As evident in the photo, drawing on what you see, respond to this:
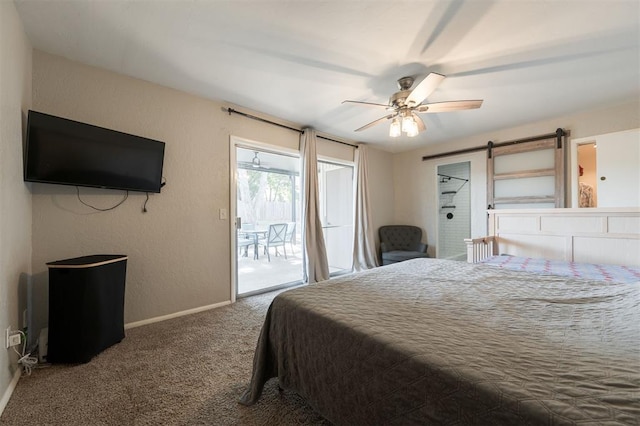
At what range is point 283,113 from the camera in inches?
131

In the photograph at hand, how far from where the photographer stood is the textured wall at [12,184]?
146 centimetres

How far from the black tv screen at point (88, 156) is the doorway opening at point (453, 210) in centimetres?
458

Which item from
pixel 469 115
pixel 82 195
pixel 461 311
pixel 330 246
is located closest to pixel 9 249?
pixel 82 195

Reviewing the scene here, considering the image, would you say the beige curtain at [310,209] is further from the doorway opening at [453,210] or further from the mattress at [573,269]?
the doorway opening at [453,210]

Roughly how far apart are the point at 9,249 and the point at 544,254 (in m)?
5.15

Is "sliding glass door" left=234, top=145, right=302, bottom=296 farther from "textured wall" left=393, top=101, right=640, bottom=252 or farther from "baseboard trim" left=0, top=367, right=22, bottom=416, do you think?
"baseboard trim" left=0, top=367, right=22, bottom=416

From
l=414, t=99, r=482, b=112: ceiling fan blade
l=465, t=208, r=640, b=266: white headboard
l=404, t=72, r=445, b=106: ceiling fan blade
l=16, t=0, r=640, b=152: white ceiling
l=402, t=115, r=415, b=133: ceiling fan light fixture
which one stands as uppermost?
l=16, t=0, r=640, b=152: white ceiling

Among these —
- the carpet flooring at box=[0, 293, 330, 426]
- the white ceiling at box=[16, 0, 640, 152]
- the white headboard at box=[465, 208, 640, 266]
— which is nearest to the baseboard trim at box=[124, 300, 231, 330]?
the carpet flooring at box=[0, 293, 330, 426]

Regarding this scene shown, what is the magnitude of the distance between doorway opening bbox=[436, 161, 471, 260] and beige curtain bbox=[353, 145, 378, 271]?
1364 millimetres

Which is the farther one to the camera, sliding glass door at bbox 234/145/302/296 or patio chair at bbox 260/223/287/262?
patio chair at bbox 260/223/287/262

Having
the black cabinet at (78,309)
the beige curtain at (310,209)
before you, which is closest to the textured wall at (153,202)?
the black cabinet at (78,309)

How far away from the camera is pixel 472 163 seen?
4270 mm

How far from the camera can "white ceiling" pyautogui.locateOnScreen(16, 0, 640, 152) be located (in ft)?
5.41

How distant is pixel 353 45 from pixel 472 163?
3329 mm
